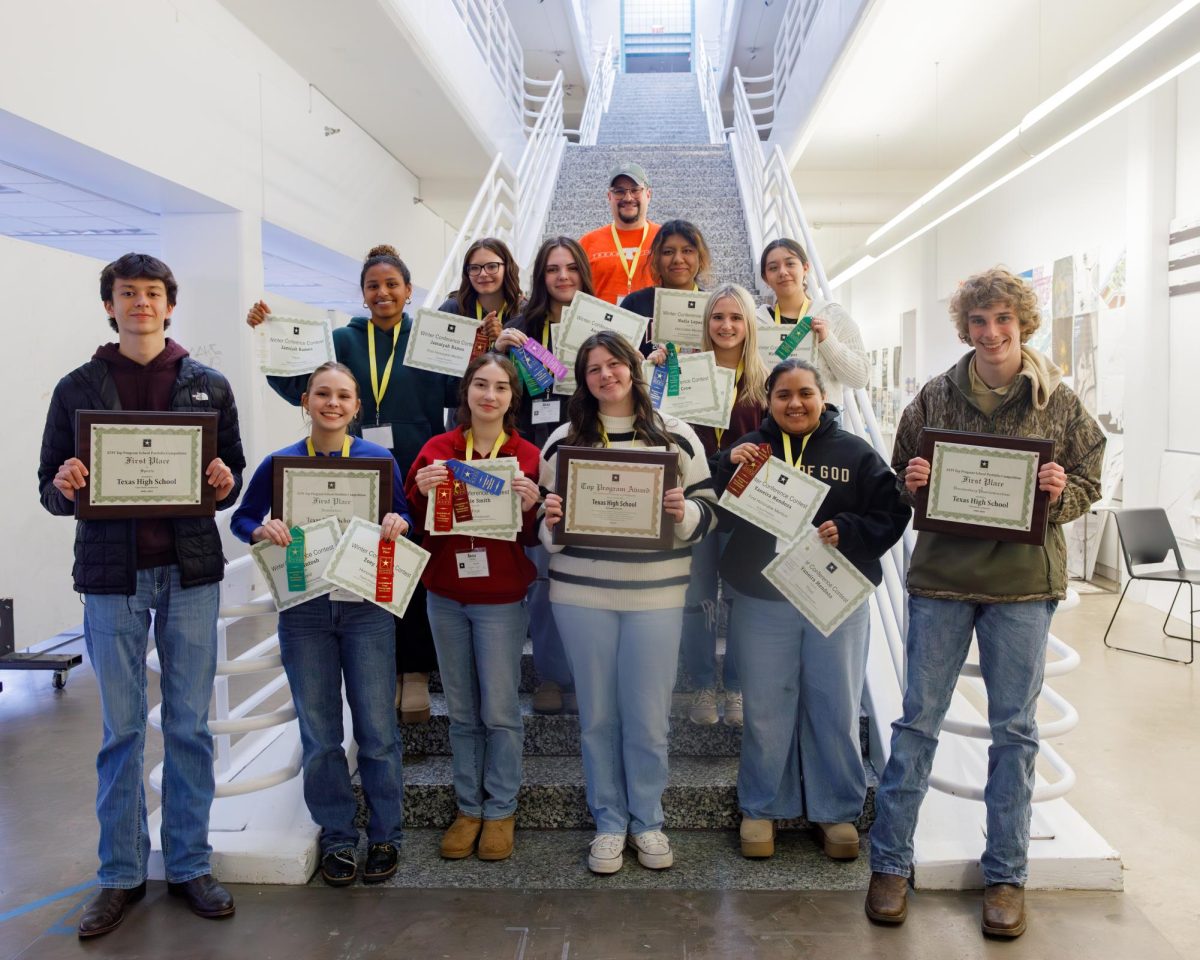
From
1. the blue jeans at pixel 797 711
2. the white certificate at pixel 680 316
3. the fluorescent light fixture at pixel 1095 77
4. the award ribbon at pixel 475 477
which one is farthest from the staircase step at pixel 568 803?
the fluorescent light fixture at pixel 1095 77

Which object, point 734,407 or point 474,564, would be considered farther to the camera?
point 734,407

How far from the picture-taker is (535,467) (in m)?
2.86

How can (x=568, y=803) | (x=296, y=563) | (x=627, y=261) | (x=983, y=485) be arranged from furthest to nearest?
(x=627, y=261) → (x=568, y=803) → (x=296, y=563) → (x=983, y=485)

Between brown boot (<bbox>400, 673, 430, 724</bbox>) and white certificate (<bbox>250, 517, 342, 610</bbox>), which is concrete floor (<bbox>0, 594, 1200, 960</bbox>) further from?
white certificate (<bbox>250, 517, 342, 610</bbox>)

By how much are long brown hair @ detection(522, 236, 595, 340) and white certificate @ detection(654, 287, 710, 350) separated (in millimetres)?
305

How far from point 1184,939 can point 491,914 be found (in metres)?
2.07

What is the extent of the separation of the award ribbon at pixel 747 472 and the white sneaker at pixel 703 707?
107 centimetres

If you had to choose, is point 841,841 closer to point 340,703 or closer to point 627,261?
point 340,703

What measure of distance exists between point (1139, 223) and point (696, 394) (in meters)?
5.98

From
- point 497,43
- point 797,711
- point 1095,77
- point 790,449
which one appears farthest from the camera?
point 497,43

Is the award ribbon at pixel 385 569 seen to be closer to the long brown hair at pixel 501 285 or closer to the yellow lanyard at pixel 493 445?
the yellow lanyard at pixel 493 445

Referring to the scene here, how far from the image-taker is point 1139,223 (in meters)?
7.05

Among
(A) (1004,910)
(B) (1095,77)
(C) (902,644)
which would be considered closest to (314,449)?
(C) (902,644)

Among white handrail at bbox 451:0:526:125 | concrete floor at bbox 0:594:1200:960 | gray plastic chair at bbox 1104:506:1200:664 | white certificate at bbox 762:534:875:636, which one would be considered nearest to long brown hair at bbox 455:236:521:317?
white certificate at bbox 762:534:875:636
